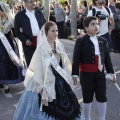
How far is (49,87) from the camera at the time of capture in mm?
3742

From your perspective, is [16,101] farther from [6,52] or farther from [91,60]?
[91,60]

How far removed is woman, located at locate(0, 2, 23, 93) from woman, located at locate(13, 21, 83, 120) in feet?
6.40

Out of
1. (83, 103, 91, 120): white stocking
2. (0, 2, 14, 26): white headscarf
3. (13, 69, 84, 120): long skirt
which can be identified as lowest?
(83, 103, 91, 120): white stocking

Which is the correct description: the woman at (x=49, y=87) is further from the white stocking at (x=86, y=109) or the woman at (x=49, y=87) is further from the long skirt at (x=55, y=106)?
the white stocking at (x=86, y=109)

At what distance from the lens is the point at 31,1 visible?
5.33m

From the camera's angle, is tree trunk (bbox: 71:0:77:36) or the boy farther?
tree trunk (bbox: 71:0:77:36)

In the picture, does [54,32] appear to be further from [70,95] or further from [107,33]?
[107,33]

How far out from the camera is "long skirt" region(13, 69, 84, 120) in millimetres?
3801

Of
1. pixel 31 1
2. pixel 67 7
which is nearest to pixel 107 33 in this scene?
pixel 31 1

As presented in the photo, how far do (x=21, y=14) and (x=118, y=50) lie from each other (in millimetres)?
4721

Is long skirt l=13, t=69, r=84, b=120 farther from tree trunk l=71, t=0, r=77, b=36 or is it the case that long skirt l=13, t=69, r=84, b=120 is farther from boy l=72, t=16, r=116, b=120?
tree trunk l=71, t=0, r=77, b=36

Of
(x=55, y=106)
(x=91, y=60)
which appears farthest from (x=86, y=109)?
(x=91, y=60)

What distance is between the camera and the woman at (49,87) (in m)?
3.75

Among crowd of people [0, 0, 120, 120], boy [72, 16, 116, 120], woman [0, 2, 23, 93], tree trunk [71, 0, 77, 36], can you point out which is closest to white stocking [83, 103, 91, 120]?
crowd of people [0, 0, 120, 120]
